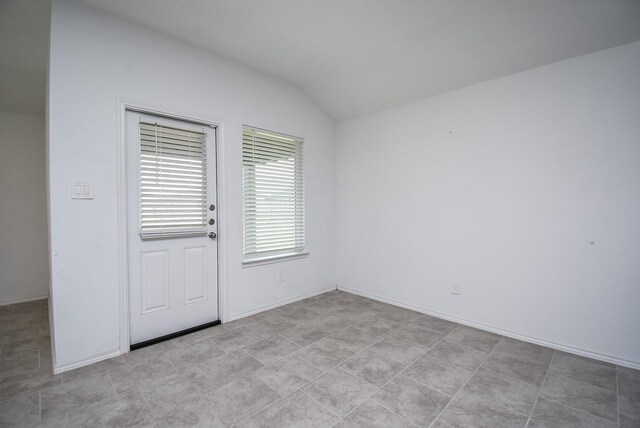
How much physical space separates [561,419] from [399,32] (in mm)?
2945

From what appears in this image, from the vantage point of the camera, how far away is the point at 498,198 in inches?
110

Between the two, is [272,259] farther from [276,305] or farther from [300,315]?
[300,315]

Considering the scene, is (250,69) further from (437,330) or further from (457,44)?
(437,330)

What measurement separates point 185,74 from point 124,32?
52 cm

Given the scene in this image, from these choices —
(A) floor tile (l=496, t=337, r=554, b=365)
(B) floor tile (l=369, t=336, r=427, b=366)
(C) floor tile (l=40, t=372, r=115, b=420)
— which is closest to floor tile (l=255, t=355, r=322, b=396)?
(B) floor tile (l=369, t=336, r=427, b=366)

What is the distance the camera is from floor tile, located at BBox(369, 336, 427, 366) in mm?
2338

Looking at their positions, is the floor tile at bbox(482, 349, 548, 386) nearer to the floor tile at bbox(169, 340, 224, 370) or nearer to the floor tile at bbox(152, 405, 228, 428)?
the floor tile at bbox(152, 405, 228, 428)

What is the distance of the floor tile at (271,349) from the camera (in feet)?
7.72

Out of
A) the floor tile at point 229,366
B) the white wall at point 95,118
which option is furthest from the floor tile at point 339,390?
the white wall at point 95,118

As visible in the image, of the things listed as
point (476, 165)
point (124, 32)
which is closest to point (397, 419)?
point (476, 165)

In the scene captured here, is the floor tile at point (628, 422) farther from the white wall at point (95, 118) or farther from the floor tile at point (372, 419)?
the white wall at point (95, 118)

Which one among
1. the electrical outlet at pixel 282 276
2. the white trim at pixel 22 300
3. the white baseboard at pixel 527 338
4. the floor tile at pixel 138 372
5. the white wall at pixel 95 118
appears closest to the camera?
the floor tile at pixel 138 372

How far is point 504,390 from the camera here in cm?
193

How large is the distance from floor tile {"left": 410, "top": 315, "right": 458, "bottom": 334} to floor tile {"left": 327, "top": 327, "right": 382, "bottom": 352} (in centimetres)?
59
